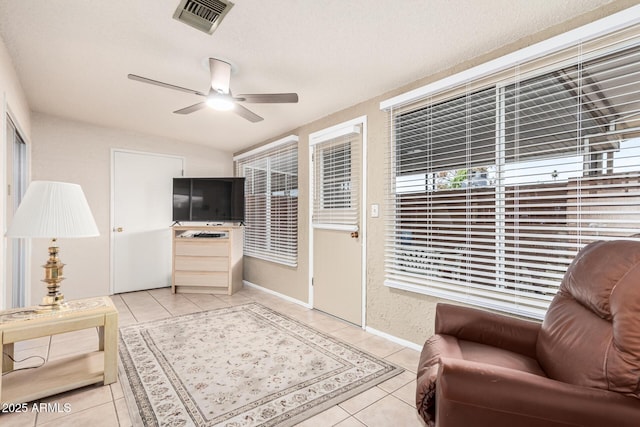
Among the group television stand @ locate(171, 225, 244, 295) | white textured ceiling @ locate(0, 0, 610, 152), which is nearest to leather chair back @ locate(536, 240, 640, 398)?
white textured ceiling @ locate(0, 0, 610, 152)

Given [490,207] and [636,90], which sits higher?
[636,90]

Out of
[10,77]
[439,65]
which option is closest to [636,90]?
[439,65]

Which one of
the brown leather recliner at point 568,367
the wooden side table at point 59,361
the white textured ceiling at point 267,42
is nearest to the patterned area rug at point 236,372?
the wooden side table at point 59,361

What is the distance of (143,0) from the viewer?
1724 mm

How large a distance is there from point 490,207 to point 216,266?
11.7ft

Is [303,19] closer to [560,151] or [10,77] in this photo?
[560,151]

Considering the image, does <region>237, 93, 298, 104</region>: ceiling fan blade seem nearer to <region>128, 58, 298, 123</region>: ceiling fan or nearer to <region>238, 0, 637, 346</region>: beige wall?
<region>128, 58, 298, 123</region>: ceiling fan

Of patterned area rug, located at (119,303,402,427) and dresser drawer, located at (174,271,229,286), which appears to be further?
dresser drawer, located at (174,271,229,286)

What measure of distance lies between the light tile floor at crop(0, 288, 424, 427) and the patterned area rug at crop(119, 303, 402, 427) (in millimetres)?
77

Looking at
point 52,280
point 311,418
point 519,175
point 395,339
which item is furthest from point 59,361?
point 519,175

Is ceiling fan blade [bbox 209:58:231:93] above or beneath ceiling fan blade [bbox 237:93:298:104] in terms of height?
above

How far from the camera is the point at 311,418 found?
1.73 metres

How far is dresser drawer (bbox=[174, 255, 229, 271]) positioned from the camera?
4410 millimetres

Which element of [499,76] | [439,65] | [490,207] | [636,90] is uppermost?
[439,65]
